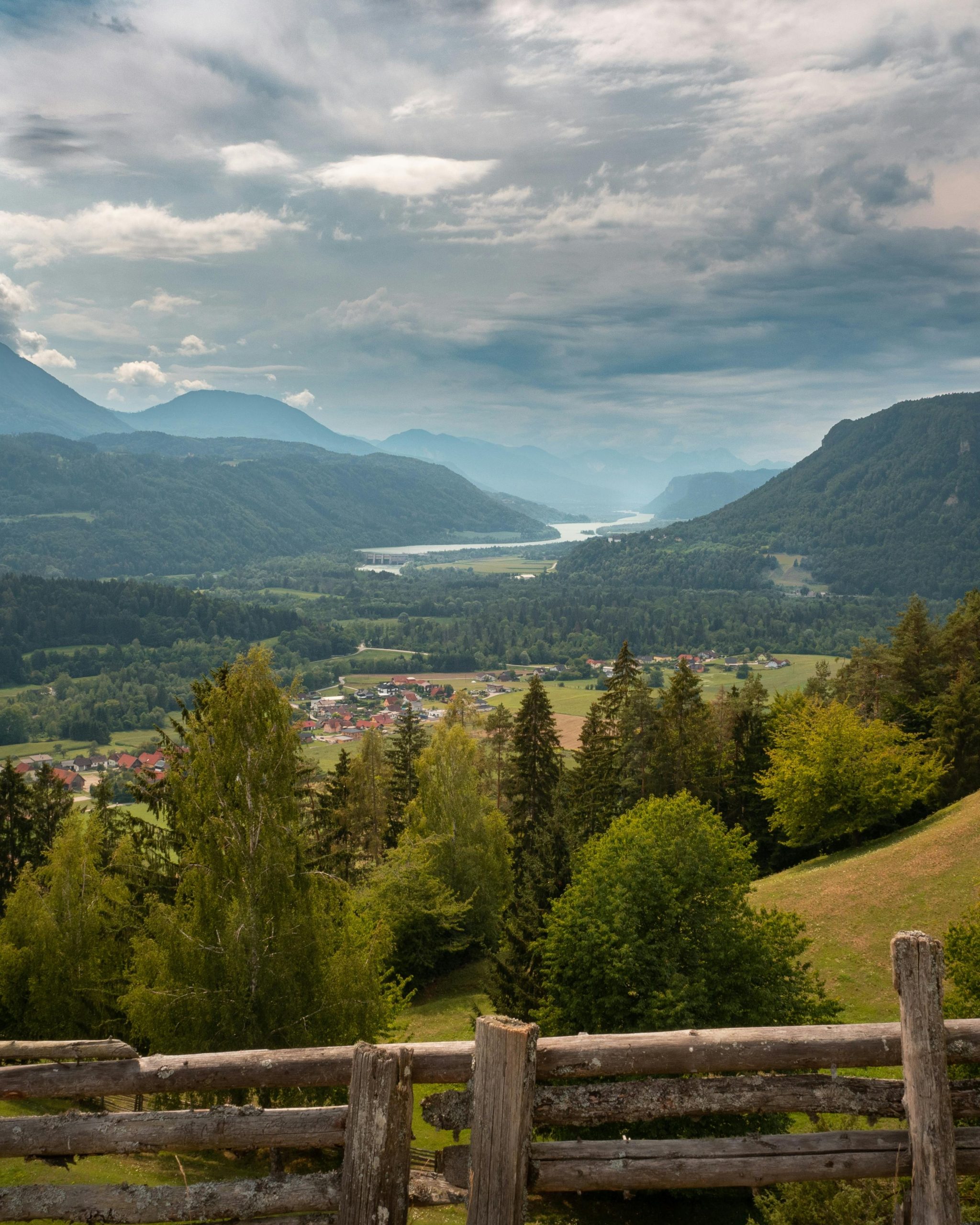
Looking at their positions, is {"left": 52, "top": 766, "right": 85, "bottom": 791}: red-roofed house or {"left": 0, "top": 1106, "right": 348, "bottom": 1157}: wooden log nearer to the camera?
{"left": 0, "top": 1106, "right": 348, "bottom": 1157}: wooden log

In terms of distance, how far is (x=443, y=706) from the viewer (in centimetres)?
15400

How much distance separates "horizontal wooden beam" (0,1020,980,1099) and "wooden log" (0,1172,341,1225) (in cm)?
63

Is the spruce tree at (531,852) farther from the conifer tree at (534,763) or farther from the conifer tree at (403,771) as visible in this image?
the conifer tree at (403,771)

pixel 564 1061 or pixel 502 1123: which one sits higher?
pixel 564 1061

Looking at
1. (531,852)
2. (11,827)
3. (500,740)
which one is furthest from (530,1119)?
(500,740)

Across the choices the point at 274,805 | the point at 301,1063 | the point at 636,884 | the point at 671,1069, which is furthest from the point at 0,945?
the point at 671,1069

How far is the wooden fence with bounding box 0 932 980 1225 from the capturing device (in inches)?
230

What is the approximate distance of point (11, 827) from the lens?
4000cm

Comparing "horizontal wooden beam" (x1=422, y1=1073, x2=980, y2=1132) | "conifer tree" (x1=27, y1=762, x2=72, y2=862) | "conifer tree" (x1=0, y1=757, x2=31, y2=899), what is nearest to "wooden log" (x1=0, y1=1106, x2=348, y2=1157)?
"horizontal wooden beam" (x1=422, y1=1073, x2=980, y2=1132)

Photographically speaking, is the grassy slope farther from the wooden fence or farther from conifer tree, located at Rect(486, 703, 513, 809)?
conifer tree, located at Rect(486, 703, 513, 809)

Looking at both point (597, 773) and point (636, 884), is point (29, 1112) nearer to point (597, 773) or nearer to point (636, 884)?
point (636, 884)

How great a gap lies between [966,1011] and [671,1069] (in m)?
12.2

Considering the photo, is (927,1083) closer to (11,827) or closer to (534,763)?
(534,763)

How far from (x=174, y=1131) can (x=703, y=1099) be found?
3.86 metres
